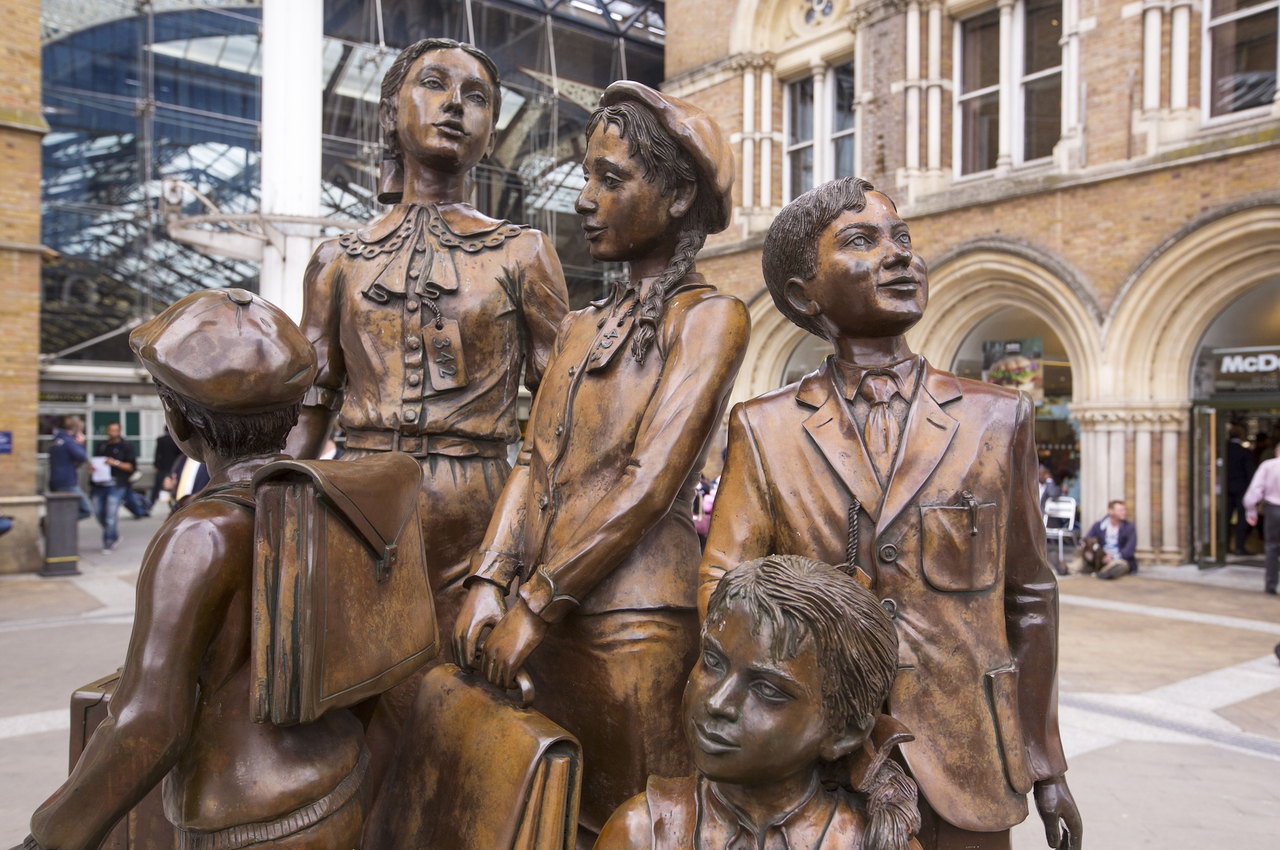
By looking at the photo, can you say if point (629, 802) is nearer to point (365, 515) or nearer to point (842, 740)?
point (842, 740)

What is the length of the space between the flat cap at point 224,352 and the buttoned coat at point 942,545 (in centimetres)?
78

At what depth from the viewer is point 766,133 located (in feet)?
50.1

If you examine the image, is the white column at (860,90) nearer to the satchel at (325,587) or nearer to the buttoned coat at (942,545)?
the buttoned coat at (942,545)

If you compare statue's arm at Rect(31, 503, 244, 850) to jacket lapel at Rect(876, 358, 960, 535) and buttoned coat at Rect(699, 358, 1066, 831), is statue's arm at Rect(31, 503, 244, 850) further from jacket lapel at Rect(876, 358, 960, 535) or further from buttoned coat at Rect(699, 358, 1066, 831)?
jacket lapel at Rect(876, 358, 960, 535)

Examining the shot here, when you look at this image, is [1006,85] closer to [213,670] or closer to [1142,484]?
[1142,484]

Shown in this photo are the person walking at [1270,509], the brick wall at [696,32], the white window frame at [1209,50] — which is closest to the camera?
the person walking at [1270,509]

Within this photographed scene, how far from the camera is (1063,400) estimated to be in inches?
491

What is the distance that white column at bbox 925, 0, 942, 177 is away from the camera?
12.7 meters

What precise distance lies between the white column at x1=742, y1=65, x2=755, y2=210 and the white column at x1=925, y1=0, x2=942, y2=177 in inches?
130

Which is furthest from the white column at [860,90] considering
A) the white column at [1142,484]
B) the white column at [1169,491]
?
the white column at [1169,491]

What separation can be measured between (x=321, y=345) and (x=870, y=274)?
143 centimetres

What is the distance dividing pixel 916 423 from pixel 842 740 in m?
0.61

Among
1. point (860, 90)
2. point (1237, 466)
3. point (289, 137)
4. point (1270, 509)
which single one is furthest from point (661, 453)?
point (860, 90)

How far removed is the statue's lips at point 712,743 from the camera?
116 cm
